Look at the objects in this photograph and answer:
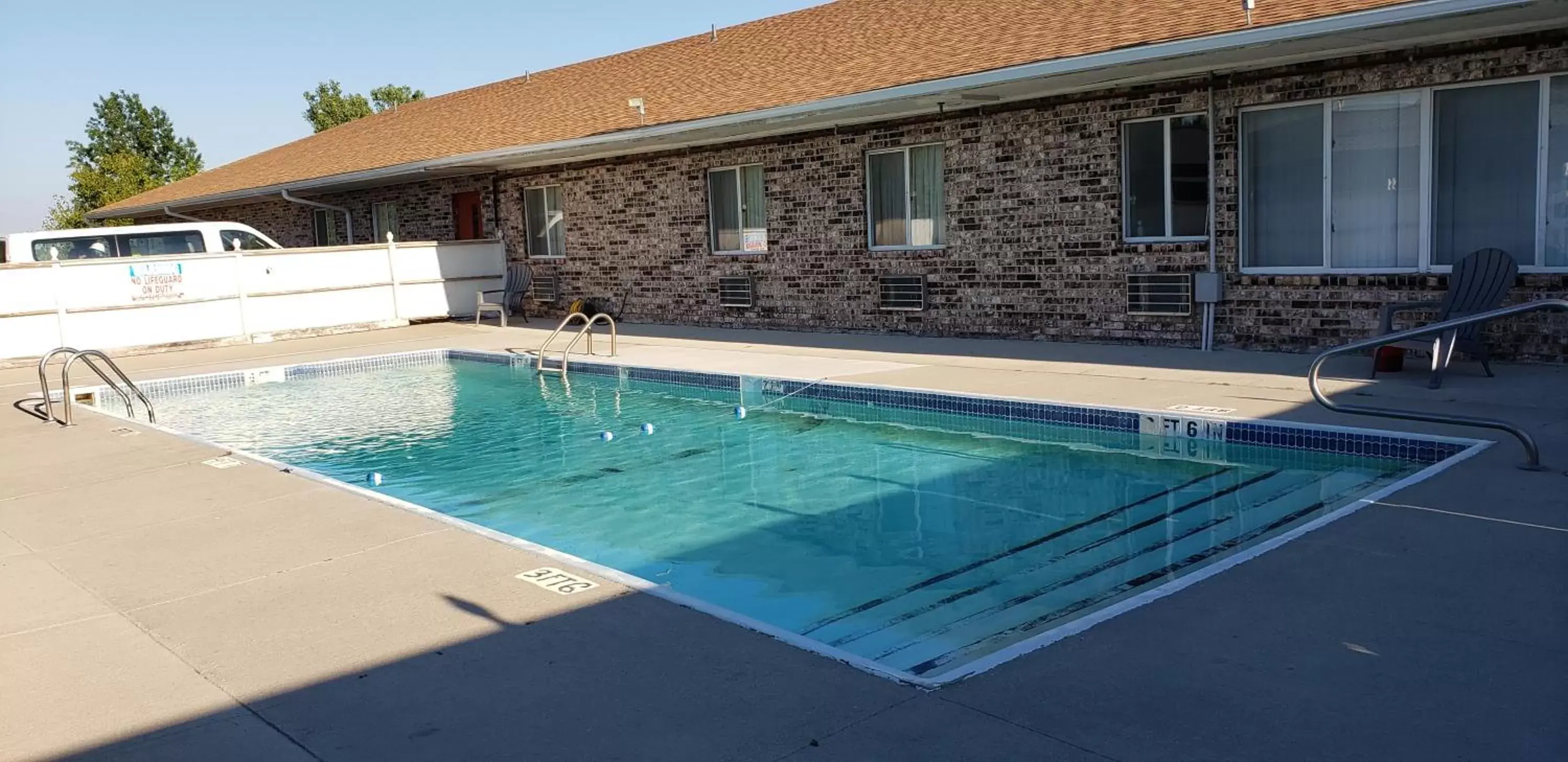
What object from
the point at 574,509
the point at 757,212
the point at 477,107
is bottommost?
the point at 574,509

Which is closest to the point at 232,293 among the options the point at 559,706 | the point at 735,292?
the point at 735,292

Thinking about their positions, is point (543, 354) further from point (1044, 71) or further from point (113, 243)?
point (113, 243)

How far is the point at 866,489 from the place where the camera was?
25.5 feet

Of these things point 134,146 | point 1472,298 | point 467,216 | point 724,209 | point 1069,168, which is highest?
point 134,146

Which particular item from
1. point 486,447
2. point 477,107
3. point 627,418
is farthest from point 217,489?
point 477,107

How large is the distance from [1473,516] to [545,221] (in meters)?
16.6

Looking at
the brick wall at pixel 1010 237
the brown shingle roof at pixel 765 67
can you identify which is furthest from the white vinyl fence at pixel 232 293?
the brick wall at pixel 1010 237

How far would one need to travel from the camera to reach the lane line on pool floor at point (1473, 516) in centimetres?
505

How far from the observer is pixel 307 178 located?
880 inches

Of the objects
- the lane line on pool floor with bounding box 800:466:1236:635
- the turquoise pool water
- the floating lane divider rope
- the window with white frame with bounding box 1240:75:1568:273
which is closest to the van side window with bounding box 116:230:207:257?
the turquoise pool water

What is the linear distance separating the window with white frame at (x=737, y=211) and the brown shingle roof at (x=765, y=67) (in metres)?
1.08

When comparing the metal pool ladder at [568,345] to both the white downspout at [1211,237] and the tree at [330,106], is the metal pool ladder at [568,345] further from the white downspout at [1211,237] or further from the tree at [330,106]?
the tree at [330,106]

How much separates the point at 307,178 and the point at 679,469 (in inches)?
653

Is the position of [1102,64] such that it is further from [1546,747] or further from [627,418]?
A: [1546,747]
